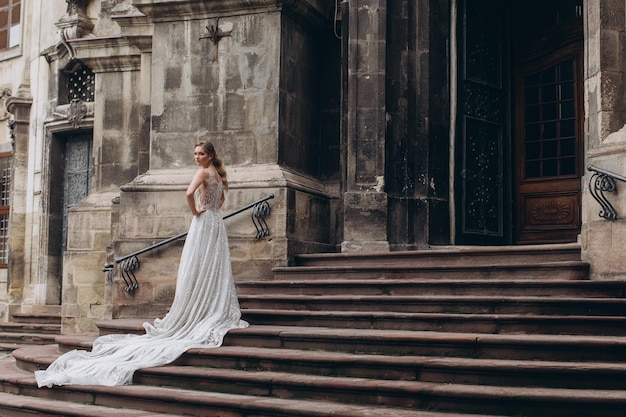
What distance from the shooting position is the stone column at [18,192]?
63.2 ft

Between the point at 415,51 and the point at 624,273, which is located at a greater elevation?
the point at 415,51

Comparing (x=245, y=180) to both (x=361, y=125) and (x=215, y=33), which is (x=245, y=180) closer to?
(x=361, y=125)

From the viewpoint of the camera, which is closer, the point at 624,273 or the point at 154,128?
the point at 624,273

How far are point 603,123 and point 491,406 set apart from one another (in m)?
3.50

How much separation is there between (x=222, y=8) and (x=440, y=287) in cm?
489

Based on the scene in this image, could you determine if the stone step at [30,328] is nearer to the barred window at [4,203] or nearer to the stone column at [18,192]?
the stone column at [18,192]

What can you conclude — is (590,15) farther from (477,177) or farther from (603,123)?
(477,177)

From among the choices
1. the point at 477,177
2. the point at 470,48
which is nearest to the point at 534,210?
the point at 477,177

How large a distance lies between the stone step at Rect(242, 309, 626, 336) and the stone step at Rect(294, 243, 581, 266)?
156 cm

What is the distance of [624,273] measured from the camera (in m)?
8.68

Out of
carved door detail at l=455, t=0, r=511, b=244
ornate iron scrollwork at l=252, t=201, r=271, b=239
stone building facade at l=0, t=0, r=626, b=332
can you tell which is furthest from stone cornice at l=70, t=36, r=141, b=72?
carved door detail at l=455, t=0, r=511, b=244

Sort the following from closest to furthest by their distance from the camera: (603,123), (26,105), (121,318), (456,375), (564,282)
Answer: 1. (456,375)
2. (564,282)
3. (603,123)
4. (121,318)
5. (26,105)

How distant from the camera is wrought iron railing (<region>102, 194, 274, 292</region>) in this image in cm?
1162

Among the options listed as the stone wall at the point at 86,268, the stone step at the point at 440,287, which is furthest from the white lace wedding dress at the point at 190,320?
the stone wall at the point at 86,268
